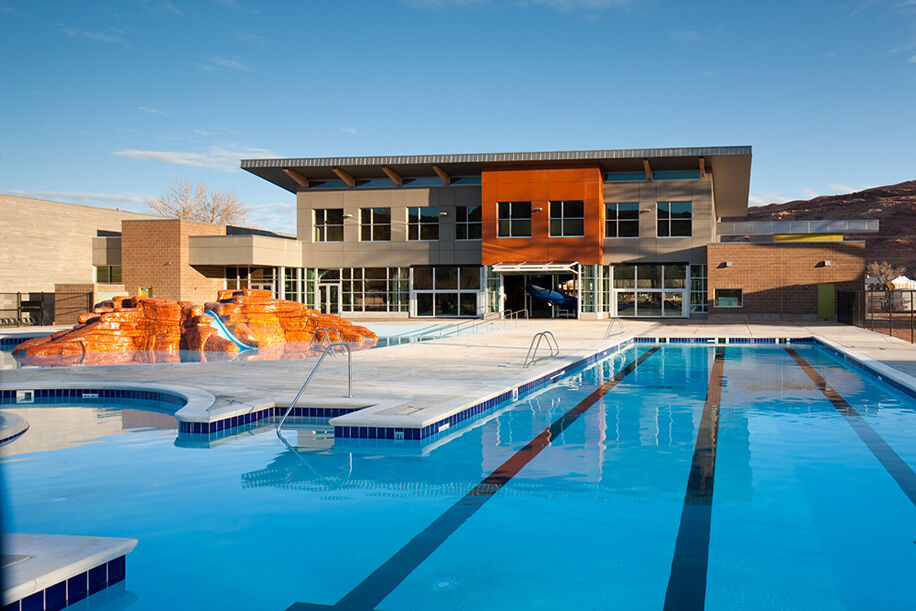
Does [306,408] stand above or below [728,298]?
below

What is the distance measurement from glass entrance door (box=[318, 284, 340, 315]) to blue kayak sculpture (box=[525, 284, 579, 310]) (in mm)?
10502

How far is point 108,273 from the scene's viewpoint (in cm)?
3862

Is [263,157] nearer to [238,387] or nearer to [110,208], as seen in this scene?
[110,208]

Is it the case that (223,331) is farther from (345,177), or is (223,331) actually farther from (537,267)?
(345,177)

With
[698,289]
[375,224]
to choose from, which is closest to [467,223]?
[375,224]

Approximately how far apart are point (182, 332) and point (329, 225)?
18.5 meters

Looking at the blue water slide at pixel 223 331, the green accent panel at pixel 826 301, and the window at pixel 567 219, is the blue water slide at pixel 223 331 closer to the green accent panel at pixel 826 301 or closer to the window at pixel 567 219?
the window at pixel 567 219

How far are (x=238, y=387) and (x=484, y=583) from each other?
7.26m

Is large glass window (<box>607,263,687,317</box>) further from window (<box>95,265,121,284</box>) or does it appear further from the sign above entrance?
window (<box>95,265,121,284</box>)

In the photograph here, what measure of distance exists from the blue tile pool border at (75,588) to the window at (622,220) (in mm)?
31772

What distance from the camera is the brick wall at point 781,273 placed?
103 ft

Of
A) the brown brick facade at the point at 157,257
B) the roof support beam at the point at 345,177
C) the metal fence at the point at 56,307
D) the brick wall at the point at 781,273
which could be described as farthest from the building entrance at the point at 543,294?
the metal fence at the point at 56,307

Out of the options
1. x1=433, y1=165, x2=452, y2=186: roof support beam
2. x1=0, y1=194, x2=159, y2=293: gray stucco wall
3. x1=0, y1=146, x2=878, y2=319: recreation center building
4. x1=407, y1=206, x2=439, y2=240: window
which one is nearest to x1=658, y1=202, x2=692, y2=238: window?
x1=0, y1=146, x2=878, y2=319: recreation center building

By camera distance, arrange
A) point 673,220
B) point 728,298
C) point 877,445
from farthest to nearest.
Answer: point 673,220
point 728,298
point 877,445
